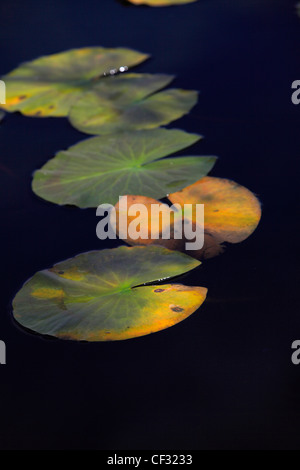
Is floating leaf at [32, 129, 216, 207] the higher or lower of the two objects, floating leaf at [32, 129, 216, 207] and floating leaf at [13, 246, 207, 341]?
the higher

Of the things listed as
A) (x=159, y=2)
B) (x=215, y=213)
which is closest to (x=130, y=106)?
(x=215, y=213)

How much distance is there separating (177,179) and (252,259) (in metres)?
0.31

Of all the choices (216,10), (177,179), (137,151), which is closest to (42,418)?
(177,179)

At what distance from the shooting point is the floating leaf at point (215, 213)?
3.91 ft

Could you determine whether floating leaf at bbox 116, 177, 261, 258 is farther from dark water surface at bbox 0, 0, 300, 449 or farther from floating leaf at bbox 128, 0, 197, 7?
floating leaf at bbox 128, 0, 197, 7

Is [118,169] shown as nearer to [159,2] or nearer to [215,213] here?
→ [215,213]

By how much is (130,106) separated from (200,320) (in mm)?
824

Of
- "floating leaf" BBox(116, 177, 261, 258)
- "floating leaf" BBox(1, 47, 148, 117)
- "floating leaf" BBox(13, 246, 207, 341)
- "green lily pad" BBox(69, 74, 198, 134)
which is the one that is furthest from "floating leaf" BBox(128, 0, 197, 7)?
"floating leaf" BBox(13, 246, 207, 341)

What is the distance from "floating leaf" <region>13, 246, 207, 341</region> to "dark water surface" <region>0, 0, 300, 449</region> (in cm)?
2

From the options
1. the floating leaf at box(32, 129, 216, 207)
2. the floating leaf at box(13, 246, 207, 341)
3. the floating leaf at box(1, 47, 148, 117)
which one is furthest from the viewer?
the floating leaf at box(1, 47, 148, 117)

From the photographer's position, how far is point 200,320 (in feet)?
3.38

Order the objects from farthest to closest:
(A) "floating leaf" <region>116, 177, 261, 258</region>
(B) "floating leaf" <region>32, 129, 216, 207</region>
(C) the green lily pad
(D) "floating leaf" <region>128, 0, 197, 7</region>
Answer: (D) "floating leaf" <region>128, 0, 197, 7</region>, (C) the green lily pad, (B) "floating leaf" <region>32, 129, 216, 207</region>, (A) "floating leaf" <region>116, 177, 261, 258</region>

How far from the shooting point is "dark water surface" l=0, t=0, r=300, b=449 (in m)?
0.89
